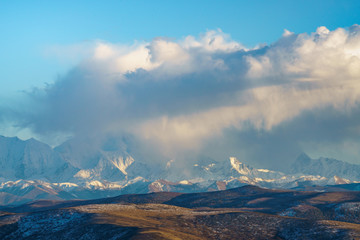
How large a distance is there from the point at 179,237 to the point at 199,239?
9625mm

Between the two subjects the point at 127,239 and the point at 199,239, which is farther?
the point at 199,239

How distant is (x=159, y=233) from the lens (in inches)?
7480

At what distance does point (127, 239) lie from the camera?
588 ft

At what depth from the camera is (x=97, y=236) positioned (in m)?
200

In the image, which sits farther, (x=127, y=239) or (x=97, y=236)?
(x=97, y=236)

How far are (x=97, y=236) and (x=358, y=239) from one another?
97.0 m

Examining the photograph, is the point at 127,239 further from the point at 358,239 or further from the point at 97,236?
the point at 358,239

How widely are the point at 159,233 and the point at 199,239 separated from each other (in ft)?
58.5

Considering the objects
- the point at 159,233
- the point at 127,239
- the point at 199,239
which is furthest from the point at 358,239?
the point at 127,239

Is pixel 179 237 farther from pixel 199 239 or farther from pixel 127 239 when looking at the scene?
pixel 127 239

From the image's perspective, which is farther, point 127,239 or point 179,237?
point 179,237

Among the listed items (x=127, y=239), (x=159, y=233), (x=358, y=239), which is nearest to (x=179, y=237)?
(x=159, y=233)

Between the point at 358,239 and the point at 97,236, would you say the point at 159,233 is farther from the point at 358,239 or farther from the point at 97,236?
the point at 358,239

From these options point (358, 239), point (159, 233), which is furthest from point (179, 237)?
point (358, 239)
